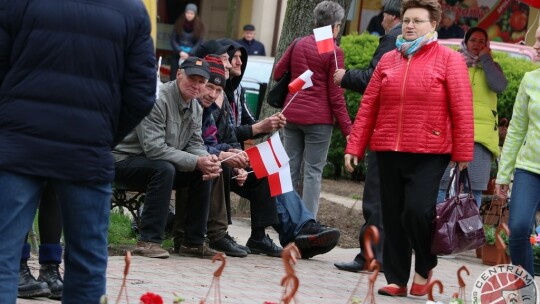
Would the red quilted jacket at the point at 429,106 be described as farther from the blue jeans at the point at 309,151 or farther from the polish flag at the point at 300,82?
the blue jeans at the point at 309,151

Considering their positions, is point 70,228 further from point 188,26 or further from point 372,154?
point 188,26

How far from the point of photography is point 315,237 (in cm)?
973

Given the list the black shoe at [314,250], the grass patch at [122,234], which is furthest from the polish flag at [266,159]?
the grass patch at [122,234]

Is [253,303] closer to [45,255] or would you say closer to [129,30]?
[45,255]

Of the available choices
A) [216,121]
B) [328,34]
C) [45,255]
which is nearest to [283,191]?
[216,121]

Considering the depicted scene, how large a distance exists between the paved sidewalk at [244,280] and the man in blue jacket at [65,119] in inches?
62.7

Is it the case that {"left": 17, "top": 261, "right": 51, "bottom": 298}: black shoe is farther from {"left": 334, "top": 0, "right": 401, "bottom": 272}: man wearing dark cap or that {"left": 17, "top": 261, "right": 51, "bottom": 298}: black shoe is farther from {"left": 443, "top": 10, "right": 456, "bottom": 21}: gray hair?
{"left": 443, "top": 10, "right": 456, "bottom": 21}: gray hair

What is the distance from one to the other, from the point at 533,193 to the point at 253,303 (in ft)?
5.69

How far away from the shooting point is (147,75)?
553 centimetres

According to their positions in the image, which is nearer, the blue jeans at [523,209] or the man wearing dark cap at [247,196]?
the blue jeans at [523,209]

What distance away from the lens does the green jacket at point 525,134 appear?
7719 millimetres

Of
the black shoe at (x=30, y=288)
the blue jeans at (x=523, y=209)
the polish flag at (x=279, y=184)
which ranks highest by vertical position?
the blue jeans at (x=523, y=209)

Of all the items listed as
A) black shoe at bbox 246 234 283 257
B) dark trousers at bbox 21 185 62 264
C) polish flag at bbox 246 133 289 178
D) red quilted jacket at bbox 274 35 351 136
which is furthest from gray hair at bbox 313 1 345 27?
dark trousers at bbox 21 185 62 264

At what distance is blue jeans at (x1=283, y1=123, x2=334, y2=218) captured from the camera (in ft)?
36.1
